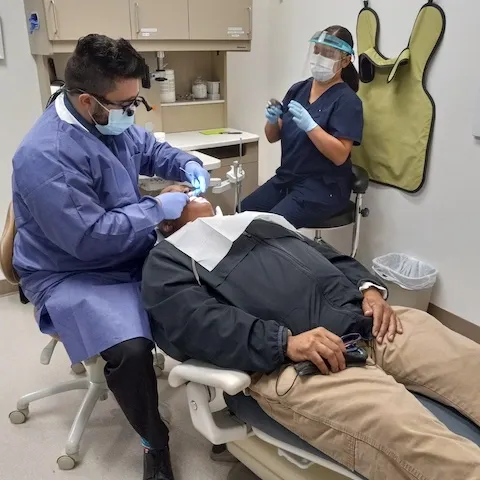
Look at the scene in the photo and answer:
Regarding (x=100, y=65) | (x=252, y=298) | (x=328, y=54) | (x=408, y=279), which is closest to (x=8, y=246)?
(x=100, y=65)

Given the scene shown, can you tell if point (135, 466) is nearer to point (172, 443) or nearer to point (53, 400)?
point (172, 443)

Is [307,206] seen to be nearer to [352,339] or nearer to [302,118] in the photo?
[302,118]

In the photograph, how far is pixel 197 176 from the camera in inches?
74.5

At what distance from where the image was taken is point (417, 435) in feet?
3.44

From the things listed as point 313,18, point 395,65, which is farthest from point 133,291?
point 313,18

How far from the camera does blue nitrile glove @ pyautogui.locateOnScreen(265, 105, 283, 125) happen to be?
97.1 inches

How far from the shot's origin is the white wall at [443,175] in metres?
2.16

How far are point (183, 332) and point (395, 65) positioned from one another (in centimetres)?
165

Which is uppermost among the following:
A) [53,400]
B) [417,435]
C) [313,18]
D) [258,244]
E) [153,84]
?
[313,18]

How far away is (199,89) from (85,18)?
857 millimetres

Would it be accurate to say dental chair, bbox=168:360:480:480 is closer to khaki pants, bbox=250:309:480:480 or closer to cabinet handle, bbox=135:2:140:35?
khaki pants, bbox=250:309:480:480

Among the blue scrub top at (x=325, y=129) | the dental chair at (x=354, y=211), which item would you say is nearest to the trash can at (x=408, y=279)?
the dental chair at (x=354, y=211)

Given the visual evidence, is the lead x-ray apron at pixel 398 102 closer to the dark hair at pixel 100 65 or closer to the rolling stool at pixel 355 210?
the rolling stool at pixel 355 210

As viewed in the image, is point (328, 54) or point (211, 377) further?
point (328, 54)
